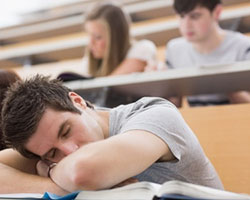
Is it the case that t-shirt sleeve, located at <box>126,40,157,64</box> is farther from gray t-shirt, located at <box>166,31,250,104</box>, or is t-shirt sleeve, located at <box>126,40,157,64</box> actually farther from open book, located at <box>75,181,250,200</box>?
open book, located at <box>75,181,250,200</box>

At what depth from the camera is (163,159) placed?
2.30 feet

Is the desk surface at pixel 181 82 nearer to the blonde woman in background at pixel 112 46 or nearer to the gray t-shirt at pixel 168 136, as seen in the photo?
the blonde woman in background at pixel 112 46

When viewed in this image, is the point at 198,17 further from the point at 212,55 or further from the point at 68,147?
the point at 68,147

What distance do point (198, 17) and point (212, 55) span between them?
18 centimetres

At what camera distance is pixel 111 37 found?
1820mm

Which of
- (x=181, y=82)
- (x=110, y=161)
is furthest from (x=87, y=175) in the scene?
(x=181, y=82)

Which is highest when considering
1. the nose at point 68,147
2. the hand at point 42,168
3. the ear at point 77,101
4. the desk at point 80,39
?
the ear at point 77,101

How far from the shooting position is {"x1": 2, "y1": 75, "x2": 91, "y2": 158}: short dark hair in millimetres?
735

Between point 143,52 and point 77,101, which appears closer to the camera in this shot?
point 77,101

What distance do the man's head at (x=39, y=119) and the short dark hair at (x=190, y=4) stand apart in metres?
1.07

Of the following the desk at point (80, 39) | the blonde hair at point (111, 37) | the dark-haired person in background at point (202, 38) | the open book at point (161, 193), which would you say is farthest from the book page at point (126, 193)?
the desk at point (80, 39)

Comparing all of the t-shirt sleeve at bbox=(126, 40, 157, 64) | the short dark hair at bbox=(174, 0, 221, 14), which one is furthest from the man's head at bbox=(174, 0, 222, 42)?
the t-shirt sleeve at bbox=(126, 40, 157, 64)

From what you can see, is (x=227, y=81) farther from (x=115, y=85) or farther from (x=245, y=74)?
(x=115, y=85)

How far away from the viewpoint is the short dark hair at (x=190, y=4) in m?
1.71
